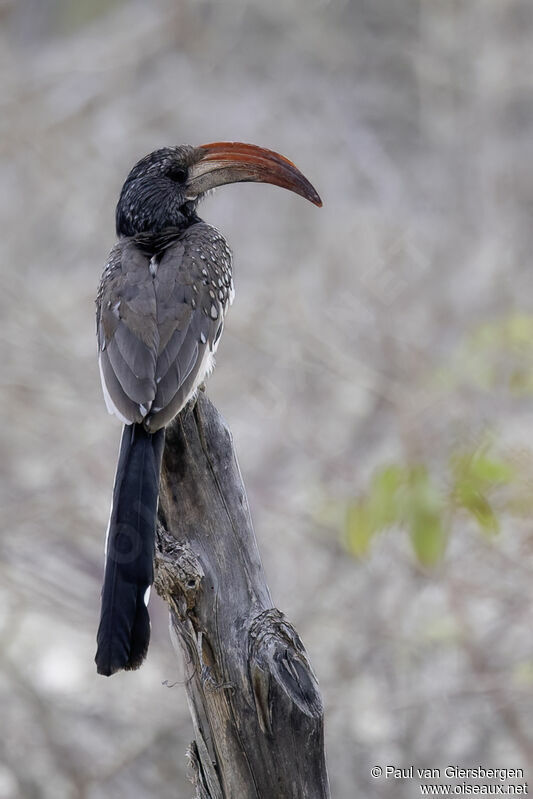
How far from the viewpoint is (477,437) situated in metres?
4.29

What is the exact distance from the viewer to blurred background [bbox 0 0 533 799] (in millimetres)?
5051

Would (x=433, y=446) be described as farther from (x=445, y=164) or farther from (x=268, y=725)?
(x=445, y=164)

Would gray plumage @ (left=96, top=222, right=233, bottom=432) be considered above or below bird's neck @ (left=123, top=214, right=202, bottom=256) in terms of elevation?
below

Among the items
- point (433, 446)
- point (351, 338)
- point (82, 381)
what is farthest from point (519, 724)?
point (82, 381)

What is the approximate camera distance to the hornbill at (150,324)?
2322 mm

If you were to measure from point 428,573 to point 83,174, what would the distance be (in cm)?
410

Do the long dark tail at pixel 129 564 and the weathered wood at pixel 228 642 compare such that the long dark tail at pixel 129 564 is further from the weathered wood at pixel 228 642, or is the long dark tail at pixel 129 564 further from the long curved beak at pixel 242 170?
the long curved beak at pixel 242 170

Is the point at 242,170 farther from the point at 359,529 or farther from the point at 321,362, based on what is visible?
the point at 321,362

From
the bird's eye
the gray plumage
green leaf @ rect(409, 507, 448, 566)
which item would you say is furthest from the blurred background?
the bird's eye

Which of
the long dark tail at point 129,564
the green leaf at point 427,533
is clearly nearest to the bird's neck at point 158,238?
the long dark tail at point 129,564

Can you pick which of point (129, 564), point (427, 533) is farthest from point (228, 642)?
point (427, 533)

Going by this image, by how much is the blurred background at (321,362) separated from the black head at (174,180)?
1.30 m

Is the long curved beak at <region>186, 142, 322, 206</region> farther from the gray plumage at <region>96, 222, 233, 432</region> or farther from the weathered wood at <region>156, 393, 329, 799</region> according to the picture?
the weathered wood at <region>156, 393, 329, 799</region>

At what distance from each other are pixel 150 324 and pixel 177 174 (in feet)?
2.91
